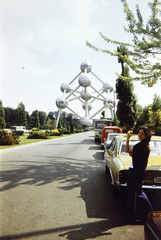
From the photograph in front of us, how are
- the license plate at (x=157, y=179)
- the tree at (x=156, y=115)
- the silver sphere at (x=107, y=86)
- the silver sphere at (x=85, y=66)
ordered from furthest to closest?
1. the silver sphere at (x=107, y=86)
2. the silver sphere at (x=85, y=66)
3. the tree at (x=156, y=115)
4. the license plate at (x=157, y=179)

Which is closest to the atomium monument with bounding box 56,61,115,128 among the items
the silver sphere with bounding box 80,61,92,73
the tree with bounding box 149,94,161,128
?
the silver sphere with bounding box 80,61,92,73

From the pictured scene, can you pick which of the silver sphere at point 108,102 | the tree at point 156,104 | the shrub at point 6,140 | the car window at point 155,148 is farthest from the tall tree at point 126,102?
the silver sphere at point 108,102

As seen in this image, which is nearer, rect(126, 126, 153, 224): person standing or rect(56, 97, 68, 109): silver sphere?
rect(126, 126, 153, 224): person standing

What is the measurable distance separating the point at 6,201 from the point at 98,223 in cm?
234

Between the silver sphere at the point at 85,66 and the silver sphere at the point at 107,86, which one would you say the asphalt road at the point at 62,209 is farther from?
the silver sphere at the point at 107,86

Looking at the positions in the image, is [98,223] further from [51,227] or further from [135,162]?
[135,162]

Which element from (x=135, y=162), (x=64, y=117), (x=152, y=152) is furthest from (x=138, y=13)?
(x=64, y=117)

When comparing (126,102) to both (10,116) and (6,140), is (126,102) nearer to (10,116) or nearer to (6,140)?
(6,140)

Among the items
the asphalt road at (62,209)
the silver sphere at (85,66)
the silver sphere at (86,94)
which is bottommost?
the asphalt road at (62,209)

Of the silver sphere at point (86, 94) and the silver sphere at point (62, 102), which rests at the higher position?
the silver sphere at point (86, 94)

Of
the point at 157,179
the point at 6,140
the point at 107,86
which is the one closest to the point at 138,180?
the point at 157,179

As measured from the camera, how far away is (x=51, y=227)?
3561 mm

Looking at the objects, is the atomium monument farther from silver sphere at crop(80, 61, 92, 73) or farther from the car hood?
the car hood

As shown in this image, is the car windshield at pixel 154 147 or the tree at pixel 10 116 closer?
the car windshield at pixel 154 147
